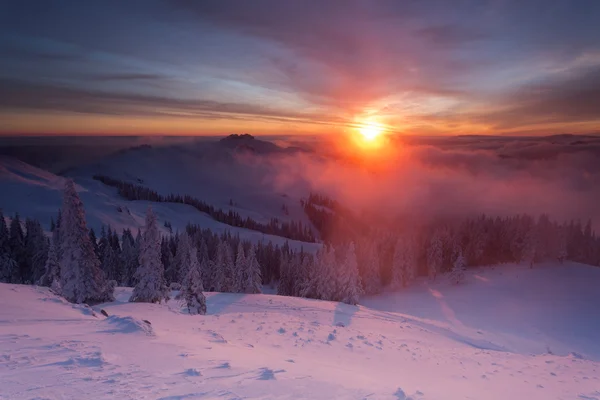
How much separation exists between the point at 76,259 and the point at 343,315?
26.2m

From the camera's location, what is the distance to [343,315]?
35438mm

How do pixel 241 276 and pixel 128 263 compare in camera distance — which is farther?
pixel 128 263

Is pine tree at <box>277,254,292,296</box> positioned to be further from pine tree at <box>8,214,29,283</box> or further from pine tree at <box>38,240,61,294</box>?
pine tree at <box>8,214,29,283</box>

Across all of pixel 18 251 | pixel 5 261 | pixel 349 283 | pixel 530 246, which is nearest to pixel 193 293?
pixel 349 283

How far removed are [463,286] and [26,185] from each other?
171 meters

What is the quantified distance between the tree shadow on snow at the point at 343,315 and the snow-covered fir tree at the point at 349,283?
8340 millimetres

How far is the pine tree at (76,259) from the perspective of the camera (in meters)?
26.4

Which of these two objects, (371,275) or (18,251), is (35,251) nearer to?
(18,251)

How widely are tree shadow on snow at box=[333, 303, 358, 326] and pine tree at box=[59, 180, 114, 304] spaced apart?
2152cm

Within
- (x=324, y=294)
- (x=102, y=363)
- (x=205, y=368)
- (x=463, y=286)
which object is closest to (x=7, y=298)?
(x=102, y=363)

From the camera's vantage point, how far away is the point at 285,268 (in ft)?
244

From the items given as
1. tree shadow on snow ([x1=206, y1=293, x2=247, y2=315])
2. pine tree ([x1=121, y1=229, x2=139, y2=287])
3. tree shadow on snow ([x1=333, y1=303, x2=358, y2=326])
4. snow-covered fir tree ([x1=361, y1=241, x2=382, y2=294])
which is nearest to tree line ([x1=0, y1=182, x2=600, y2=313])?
snow-covered fir tree ([x1=361, y1=241, x2=382, y2=294])

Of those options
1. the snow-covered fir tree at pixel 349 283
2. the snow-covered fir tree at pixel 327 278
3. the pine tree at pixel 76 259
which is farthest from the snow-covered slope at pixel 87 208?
the pine tree at pixel 76 259

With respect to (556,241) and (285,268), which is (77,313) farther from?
(556,241)
